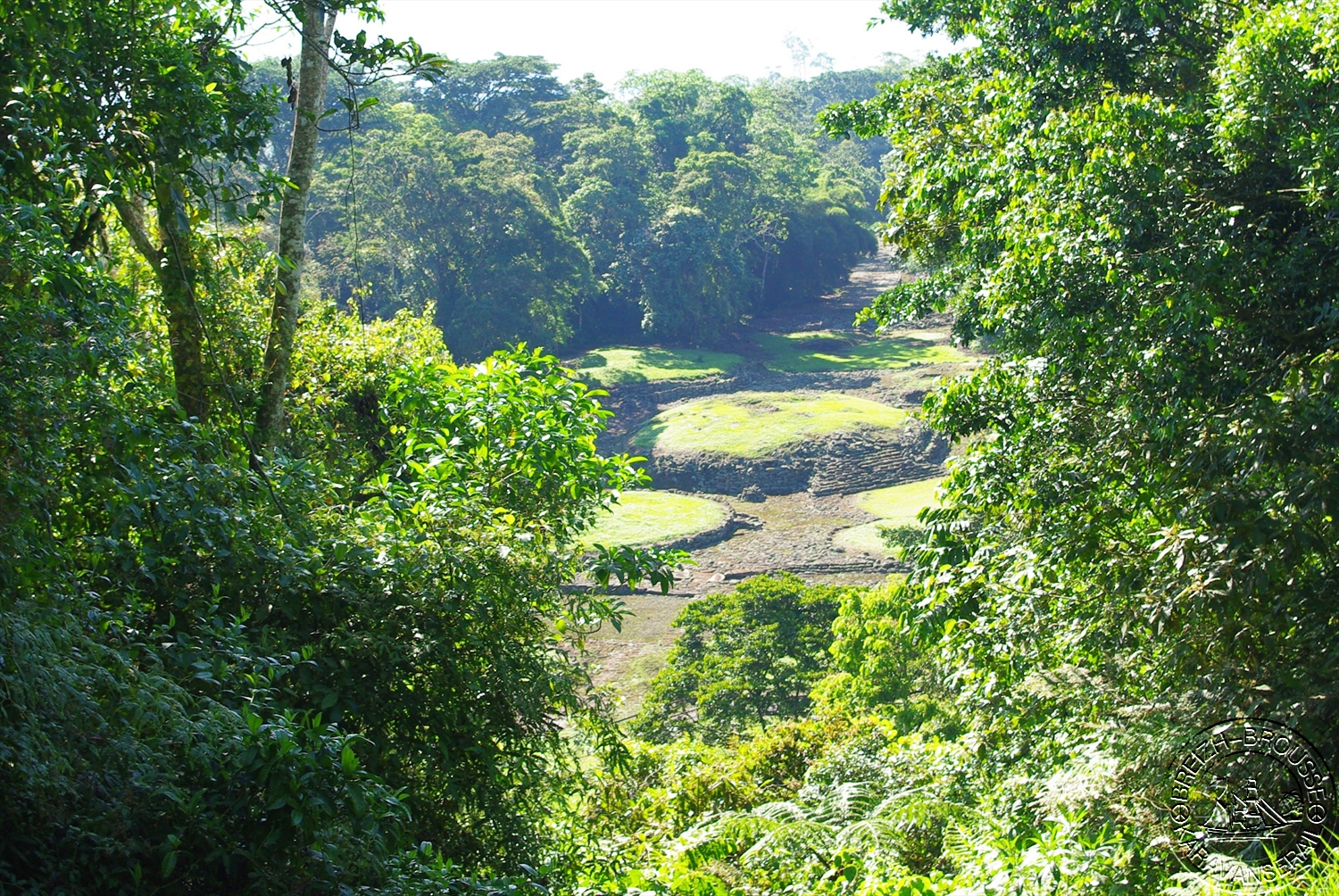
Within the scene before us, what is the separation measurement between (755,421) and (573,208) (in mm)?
17343

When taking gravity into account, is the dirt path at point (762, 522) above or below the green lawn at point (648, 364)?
below

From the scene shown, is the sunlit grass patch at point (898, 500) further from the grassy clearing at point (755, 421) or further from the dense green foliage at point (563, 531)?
A: the dense green foliage at point (563, 531)

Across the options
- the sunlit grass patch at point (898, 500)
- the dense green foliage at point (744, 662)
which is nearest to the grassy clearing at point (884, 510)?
the sunlit grass patch at point (898, 500)

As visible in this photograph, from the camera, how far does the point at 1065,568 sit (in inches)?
251

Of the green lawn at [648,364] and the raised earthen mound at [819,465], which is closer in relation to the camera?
the raised earthen mound at [819,465]

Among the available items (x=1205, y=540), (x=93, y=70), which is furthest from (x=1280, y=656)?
(x=93, y=70)

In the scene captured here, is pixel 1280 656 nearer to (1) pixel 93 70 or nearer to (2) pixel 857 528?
(1) pixel 93 70

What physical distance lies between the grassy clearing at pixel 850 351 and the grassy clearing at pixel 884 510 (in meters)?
13.6

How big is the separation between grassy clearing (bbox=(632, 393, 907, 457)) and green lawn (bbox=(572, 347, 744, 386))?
3.24m

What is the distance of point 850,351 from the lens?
5184 cm

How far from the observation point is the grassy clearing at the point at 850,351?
49062 millimetres

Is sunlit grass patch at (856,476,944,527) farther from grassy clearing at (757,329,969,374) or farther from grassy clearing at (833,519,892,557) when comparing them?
grassy clearing at (757,329,969,374)

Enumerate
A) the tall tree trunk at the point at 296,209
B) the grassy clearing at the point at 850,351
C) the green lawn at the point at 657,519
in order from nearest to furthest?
1. the tall tree trunk at the point at 296,209
2. the green lawn at the point at 657,519
3. the grassy clearing at the point at 850,351

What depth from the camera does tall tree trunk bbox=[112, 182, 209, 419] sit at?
5.75 meters
